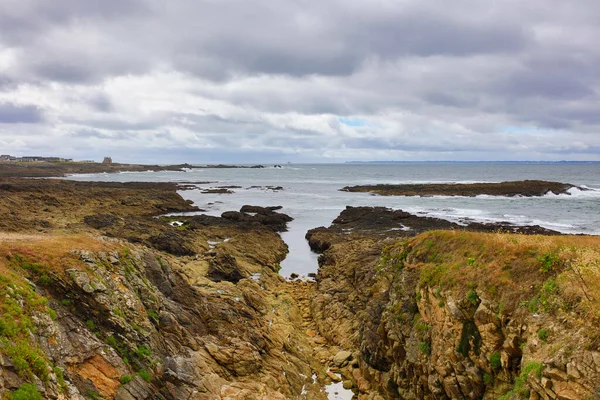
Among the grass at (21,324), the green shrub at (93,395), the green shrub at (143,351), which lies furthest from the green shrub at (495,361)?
the grass at (21,324)

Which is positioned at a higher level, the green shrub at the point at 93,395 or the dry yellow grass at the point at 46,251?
the dry yellow grass at the point at 46,251

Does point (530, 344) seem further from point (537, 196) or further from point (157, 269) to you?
point (537, 196)

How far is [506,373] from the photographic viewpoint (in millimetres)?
11000

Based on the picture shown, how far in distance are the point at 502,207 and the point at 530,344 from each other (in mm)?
66093

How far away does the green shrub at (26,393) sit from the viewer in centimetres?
878

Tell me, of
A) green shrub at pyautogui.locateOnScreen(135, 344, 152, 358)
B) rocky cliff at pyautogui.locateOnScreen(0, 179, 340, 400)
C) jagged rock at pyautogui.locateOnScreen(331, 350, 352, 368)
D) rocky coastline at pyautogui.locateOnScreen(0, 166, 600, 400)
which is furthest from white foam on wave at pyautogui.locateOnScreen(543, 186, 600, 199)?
green shrub at pyautogui.locateOnScreen(135, 344, 152, 358)

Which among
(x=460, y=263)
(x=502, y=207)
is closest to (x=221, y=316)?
(x=460, y=263)

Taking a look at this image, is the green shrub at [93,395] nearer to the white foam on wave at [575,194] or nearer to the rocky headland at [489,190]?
the rocky headland at [489,190]

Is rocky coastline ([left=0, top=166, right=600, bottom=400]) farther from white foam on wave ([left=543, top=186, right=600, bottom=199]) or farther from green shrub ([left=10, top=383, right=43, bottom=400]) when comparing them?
white foam on wave ([left=543, top=186, right=600, bottom=199])

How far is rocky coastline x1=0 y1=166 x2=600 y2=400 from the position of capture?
9.95 metres

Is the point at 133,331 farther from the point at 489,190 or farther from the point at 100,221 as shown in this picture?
the point at 489,190

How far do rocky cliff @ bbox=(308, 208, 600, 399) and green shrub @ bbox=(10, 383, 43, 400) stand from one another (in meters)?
11.8

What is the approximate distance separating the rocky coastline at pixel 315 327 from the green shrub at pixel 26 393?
0.04 meters

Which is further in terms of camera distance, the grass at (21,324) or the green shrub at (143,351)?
the green shrub at (143,351)
